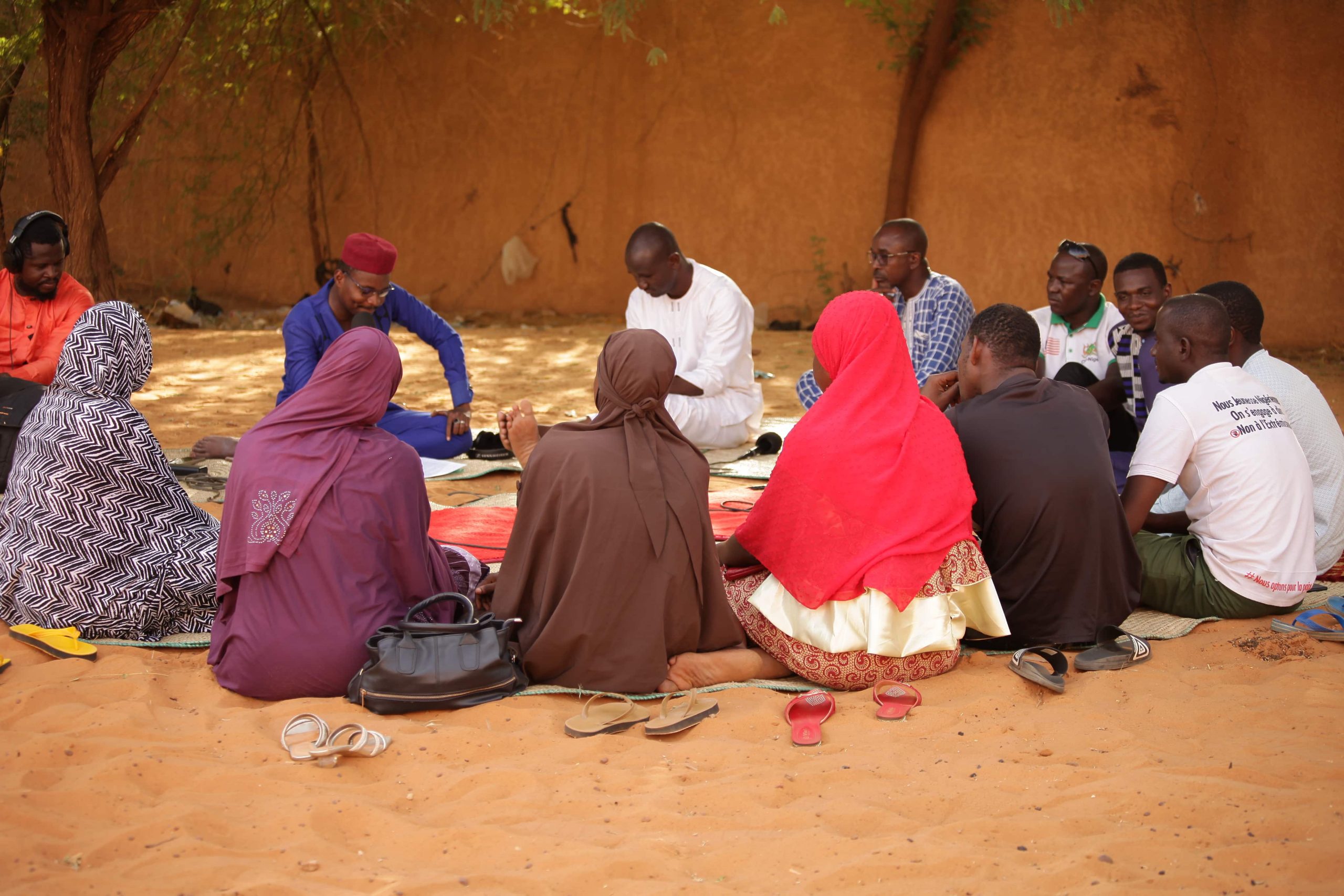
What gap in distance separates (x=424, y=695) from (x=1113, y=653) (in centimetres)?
218

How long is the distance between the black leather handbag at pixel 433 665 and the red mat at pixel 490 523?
4.91ft

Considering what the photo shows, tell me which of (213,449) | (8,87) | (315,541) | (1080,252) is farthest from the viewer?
(8,87)

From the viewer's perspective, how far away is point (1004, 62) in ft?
35.9

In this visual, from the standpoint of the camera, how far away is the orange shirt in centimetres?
569

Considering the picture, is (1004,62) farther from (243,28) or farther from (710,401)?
(243,28)

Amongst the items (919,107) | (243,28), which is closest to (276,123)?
(243,28)

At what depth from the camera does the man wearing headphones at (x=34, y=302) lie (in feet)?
18.4

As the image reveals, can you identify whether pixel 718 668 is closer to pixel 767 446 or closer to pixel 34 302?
pixel 767 446

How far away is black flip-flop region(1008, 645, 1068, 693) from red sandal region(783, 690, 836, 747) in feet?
2.02

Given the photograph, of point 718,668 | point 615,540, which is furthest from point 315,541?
point 718,668

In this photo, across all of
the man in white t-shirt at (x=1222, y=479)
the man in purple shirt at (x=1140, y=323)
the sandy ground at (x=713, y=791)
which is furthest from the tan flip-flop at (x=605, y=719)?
the man in purple shirt at (x=1140, y=323)

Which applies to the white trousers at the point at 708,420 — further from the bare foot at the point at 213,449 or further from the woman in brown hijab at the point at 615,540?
the woman in brown hijab at the point at 615,540

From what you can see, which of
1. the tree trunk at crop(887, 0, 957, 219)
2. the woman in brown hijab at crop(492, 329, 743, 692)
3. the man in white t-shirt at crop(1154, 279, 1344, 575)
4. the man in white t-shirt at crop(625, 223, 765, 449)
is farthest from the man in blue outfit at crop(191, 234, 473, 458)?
the tree trunk at crop(887, 0, 957, 219)

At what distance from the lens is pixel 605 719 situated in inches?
128
